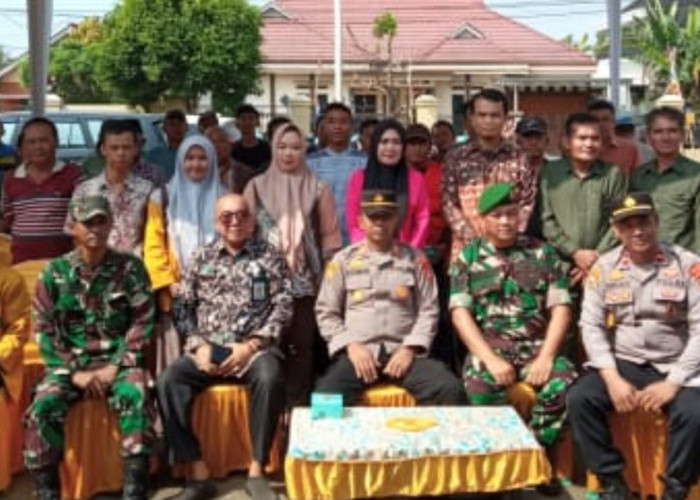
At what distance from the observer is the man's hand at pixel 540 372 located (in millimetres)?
4457

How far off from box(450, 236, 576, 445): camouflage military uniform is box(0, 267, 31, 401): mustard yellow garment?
75.9 inches

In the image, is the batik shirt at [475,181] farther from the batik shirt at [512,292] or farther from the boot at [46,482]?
the boot at [46,482]

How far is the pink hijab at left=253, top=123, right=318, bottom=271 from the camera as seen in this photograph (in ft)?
17.0

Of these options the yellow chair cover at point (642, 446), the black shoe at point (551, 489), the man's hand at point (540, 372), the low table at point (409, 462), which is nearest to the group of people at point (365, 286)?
the man's hand at point (540, 372)

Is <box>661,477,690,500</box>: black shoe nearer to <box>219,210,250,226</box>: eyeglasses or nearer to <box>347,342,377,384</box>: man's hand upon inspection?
<box>347,342,377,384</box>: man's hand

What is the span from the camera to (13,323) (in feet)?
14.6

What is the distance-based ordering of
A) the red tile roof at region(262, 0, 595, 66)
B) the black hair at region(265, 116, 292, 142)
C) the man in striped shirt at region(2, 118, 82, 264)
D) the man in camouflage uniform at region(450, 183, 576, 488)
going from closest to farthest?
the man in camouflage uniform at region(450, 183, 576, 488) < the man in striped shirt at region(2, 118, 82, 264) < the black hair at region(265, 116, 292, 142) < the red tile roof at region(262, 0, 595, 66)

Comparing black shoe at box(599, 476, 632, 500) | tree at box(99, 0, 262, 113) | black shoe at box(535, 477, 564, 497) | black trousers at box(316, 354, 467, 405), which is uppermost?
tree at box(99, 0, 262, 113)

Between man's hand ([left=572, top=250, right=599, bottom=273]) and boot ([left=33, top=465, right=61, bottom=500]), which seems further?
man's hand ([left=572, top=250, right=599, bottom=273])

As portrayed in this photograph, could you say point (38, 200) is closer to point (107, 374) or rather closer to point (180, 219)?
point (180, 219)

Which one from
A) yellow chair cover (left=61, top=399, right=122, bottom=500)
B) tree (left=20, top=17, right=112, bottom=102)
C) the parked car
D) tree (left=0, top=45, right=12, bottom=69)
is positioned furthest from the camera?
tree (left=0, top=45, right=12, bottom=69)

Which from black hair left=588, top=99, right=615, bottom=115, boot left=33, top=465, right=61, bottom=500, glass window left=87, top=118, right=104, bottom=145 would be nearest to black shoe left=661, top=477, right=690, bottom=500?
boot left=33, top=465, right=61, bottom=500

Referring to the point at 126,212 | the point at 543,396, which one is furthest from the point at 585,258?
the point at 126,212

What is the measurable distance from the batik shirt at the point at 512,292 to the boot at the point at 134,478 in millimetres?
1555
